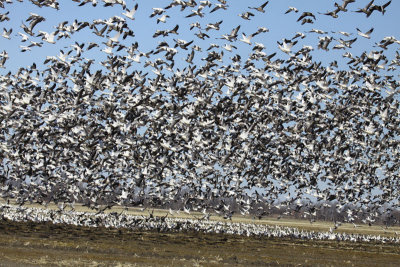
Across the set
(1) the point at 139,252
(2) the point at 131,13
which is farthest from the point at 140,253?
(2) the point at 131,13

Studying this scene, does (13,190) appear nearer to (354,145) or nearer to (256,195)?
(256,195)

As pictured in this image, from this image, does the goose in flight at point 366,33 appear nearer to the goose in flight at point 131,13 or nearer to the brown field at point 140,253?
the goose in flight at point 131,13

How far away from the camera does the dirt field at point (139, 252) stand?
2972 cm

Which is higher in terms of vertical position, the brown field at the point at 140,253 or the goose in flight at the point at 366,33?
the goose in flight at the point at 366,33

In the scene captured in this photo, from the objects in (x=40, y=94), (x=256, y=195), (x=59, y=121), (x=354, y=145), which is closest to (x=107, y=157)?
(x=59, y=121)

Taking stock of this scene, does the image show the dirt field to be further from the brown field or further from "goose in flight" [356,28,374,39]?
"goose in flight" [356,28,374,39]

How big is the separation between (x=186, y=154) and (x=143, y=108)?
6.52 meters

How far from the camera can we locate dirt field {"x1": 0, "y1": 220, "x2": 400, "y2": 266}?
2972cm

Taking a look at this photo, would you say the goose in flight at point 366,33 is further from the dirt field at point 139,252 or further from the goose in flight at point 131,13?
the dirt field at point 139,252

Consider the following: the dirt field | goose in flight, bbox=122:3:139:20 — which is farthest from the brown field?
goose in flight, bbox=122:3:139:20

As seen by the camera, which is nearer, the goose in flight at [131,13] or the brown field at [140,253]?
the goose in flight at [131,13]

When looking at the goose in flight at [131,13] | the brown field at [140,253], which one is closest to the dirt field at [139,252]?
the brown field at [140,253]

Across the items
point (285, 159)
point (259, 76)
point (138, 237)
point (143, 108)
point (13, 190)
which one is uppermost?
point (259, 76)

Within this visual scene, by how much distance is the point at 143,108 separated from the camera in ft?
96.9
